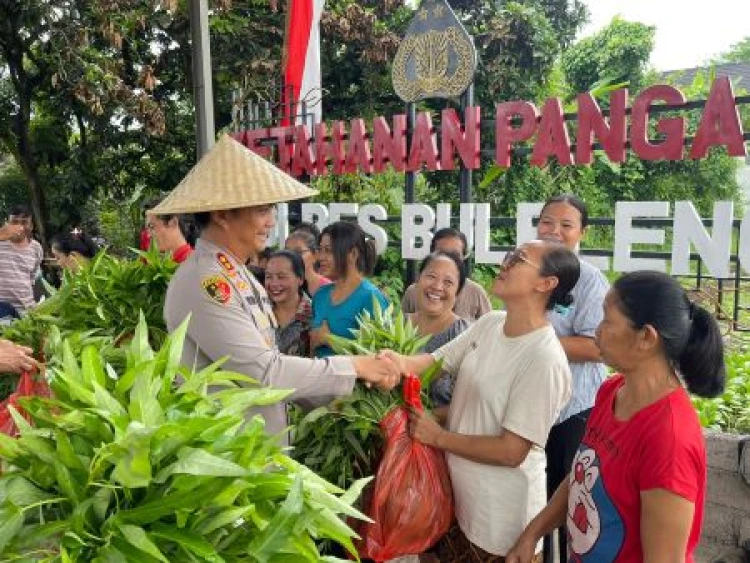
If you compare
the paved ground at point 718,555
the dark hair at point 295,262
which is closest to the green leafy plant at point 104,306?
the dark hair at point 295,262

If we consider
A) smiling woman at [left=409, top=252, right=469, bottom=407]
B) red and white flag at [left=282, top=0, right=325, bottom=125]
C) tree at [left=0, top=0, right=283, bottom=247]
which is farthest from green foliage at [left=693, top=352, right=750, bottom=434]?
tree at [left=0, top=0, right=283, bottom=247]

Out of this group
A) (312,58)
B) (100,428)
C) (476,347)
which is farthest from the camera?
(312,58)

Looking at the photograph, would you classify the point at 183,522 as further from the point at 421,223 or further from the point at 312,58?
the point at 312,58

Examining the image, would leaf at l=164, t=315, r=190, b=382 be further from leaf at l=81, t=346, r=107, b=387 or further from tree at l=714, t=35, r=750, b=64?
tree at l=714, t=35, r=750, b=64

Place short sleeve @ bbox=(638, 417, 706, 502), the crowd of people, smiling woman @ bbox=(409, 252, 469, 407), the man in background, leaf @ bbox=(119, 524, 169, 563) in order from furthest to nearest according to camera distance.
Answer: the man in background, smiling woman @ bbox=(409, 252, 469, 407), the crowd of people, short sleeve @ bbox=(638, 417, 706, 502), leaf @ bbox=(119, 524, 169, 563)

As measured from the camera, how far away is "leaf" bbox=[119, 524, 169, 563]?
1074 millimetres

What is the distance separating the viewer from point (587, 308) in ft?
9.02

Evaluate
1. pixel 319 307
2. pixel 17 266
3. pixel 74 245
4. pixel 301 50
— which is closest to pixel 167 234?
pixel 319 307

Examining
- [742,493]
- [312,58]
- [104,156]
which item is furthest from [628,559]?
[104,156]

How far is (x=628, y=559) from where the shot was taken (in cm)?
160

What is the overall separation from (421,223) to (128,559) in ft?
18.3

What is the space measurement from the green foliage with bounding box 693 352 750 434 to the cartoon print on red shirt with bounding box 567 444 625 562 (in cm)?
206

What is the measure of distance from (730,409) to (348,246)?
208 centimetres

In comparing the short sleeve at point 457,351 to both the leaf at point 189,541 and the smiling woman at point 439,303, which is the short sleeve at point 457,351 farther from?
the leaf at point 189,541
